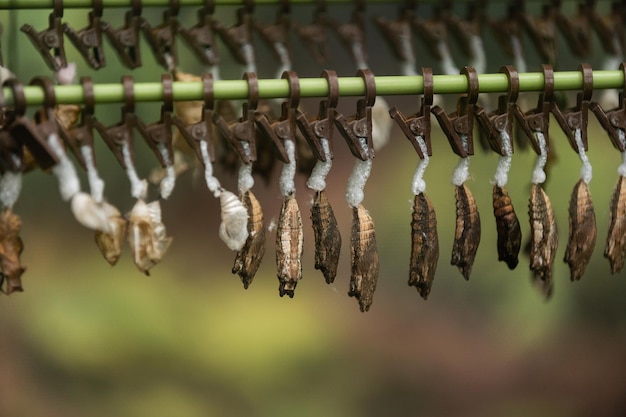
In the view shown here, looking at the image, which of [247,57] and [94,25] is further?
[247,57]

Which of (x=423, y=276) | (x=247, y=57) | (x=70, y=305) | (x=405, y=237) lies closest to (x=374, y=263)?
(x=423, y=276)

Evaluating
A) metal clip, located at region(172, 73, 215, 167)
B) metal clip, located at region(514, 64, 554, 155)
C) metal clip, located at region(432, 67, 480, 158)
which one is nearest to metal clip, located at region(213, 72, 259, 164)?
metal clip, located at region(172, 73, 215, 167)

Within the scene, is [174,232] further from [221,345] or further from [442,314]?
[442,314]

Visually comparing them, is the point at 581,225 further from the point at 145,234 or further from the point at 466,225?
the point at 145,234

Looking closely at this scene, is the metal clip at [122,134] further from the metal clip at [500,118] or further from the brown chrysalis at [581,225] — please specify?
the brown chrysalis at [581,225]

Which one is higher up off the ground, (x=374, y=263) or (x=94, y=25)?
(x=94, y=25)

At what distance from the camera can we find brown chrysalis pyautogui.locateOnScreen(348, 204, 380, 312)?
1131mm

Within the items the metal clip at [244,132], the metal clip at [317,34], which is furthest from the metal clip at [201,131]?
the metal clip at [317,34]

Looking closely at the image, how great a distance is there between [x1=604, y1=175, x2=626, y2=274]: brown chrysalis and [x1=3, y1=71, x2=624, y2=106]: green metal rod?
13 cm

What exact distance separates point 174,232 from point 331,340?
34 centimetres

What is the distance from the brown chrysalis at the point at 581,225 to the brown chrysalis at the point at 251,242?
400mm

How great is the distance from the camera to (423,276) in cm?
115

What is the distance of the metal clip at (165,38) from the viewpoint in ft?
→ 4.32

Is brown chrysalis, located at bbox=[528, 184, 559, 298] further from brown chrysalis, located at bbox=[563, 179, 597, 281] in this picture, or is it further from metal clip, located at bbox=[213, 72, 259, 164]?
metal clip, located at bbox=[213, 72, 259, 164]
